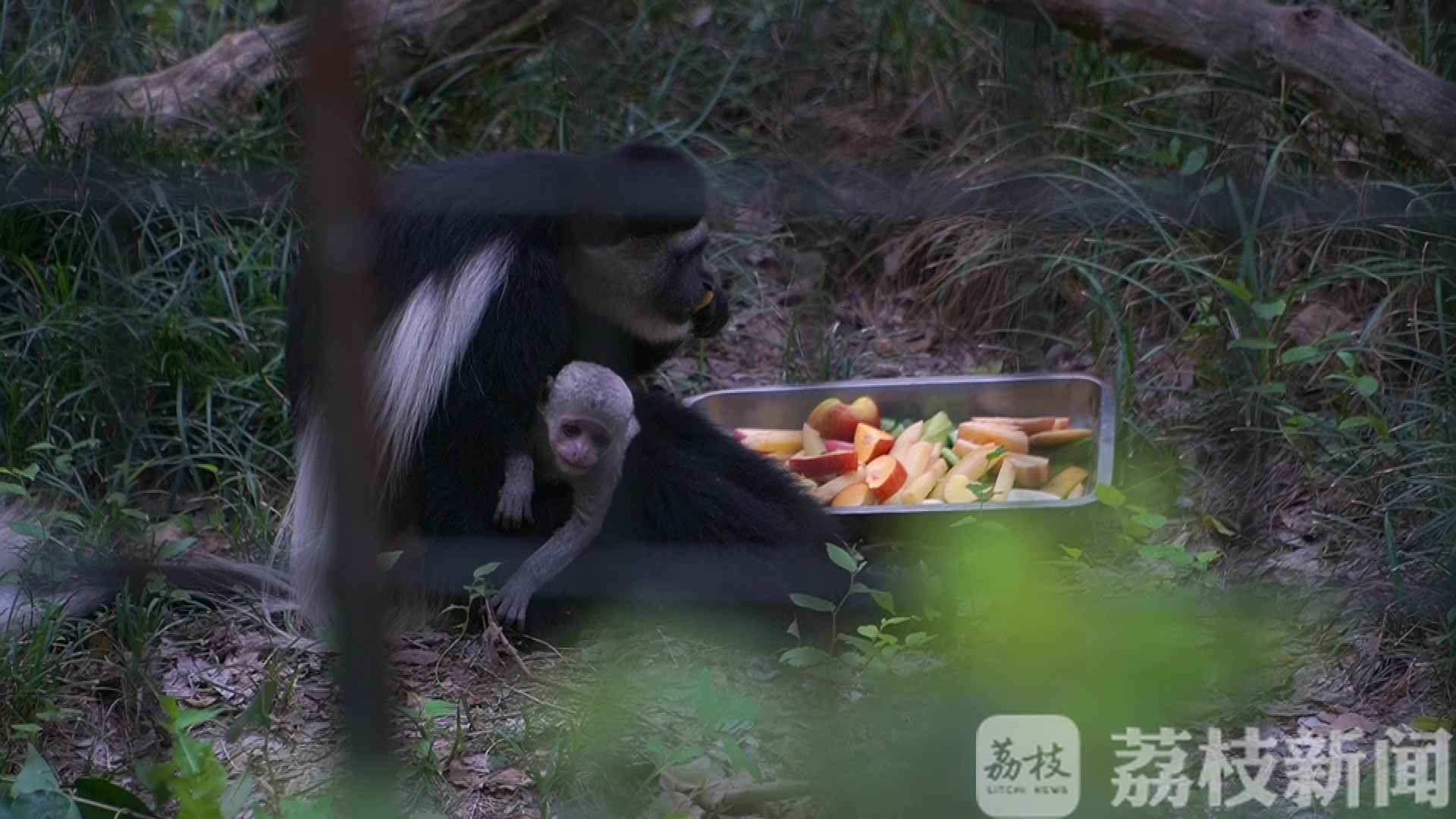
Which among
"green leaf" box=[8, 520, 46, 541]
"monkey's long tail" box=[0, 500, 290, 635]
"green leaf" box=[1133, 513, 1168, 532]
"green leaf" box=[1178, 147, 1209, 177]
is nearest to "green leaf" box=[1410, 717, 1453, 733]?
"green leaf" box=[1133, 513, 1168, 532]

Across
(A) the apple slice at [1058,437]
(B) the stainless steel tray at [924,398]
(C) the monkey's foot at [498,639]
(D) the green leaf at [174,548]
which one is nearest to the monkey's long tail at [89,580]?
(D) the green leaf at [174,548]

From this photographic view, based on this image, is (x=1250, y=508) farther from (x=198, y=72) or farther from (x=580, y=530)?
(x=198, y=72)

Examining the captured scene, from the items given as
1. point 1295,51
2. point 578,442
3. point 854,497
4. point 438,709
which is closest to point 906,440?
point 854,497

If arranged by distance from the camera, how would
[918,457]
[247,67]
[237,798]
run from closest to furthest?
[237,798], [918,457], [247,67]

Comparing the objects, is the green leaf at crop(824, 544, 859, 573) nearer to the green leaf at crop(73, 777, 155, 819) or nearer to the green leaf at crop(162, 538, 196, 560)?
the green leaf at crop(73, 777, 155, 819)

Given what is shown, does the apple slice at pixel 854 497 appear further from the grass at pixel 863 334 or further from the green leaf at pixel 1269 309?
A: the green leaf at pixel 1269 309

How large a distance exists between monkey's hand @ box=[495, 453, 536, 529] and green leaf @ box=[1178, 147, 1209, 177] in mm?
1302

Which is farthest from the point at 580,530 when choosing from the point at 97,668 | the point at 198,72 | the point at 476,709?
the point at 198,72

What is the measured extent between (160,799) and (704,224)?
1.18 m

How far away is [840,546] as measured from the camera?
2.10 metres

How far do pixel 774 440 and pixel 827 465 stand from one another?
0.53 ft

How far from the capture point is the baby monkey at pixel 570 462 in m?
1.92

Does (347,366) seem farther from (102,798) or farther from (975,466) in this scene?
(975,466)

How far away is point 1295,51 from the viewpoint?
2387 mm
